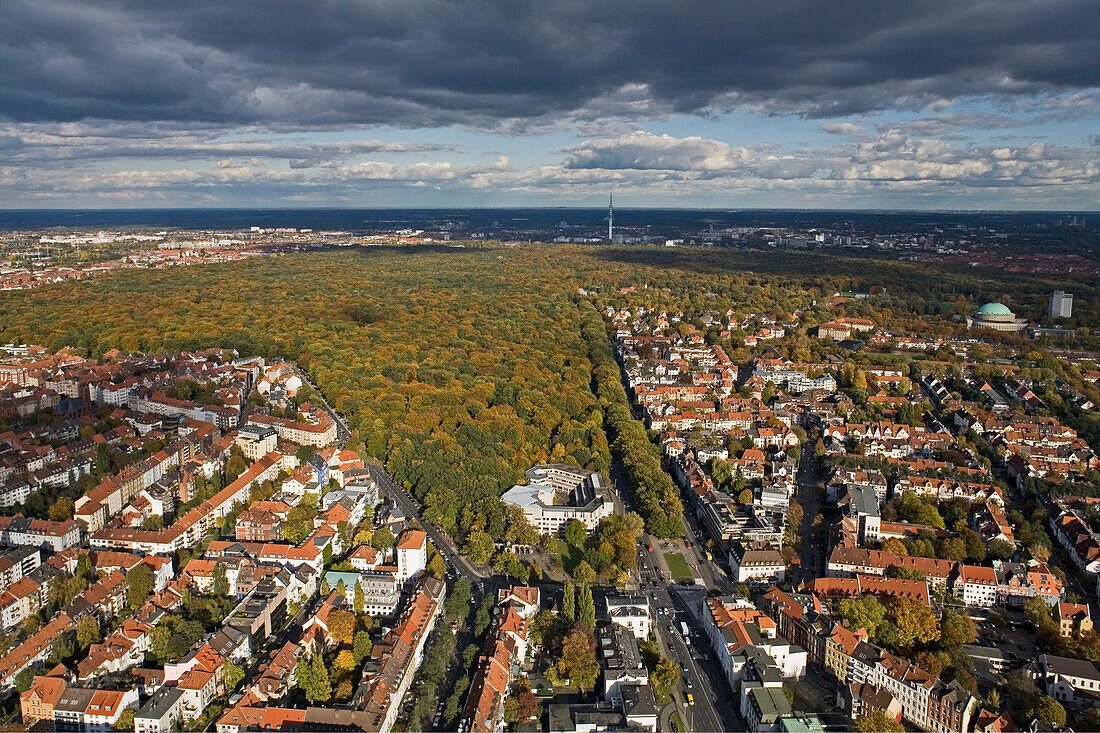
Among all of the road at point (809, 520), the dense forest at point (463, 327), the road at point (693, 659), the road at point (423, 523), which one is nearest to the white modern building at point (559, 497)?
the dense forest at point (463, 327)

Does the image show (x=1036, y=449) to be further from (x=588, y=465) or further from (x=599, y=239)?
(x=599, y=239)

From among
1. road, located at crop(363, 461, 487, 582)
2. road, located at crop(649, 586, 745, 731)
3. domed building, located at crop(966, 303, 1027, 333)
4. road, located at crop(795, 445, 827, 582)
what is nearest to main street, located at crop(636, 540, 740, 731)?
road, located at crop(649, 586, 745, 731)

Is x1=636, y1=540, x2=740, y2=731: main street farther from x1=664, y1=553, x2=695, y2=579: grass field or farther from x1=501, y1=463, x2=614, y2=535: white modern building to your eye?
x1=501, y1=463, x2=614, y2=535: white modern building

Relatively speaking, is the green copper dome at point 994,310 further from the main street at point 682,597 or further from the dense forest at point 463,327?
the main street at point 682,597

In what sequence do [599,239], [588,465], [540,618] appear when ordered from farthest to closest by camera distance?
[599,239] → [588,465] → [540,618]

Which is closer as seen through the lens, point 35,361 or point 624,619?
point 624,619

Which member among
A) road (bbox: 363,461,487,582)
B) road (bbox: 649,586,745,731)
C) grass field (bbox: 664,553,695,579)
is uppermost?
road (bbox: 363,461,487,582)

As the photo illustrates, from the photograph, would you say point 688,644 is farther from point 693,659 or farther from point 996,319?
point 996,319

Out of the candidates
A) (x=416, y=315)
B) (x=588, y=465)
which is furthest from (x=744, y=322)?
(x=588, y=465)
